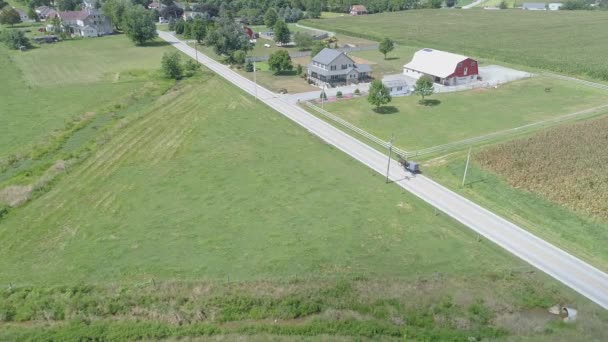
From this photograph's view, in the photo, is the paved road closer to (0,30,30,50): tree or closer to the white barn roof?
the white barn roof

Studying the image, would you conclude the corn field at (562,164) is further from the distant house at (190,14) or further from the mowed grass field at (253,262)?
the distant house at (190,14)

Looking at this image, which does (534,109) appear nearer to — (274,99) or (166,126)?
(274,99)

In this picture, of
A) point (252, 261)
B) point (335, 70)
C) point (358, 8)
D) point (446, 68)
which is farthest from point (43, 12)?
point (252, 261)

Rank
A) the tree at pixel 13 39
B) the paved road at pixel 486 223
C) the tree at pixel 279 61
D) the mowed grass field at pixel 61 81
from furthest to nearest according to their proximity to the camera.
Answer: the tree at pixel 13 39 < the tree at pixel 279 61 < the mowed grass field at pixel 61 81 < the paved road at pixel 486 223

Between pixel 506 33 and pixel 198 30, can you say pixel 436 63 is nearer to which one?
pixel 198 30

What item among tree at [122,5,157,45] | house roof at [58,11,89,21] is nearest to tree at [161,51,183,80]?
tree at [122,5,157,45]

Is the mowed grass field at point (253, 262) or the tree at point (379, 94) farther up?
the tree at point (379, 94)

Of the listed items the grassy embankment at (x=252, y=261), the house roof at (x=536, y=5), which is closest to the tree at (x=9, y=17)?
the grassy embankment at (x=252, y=261)
